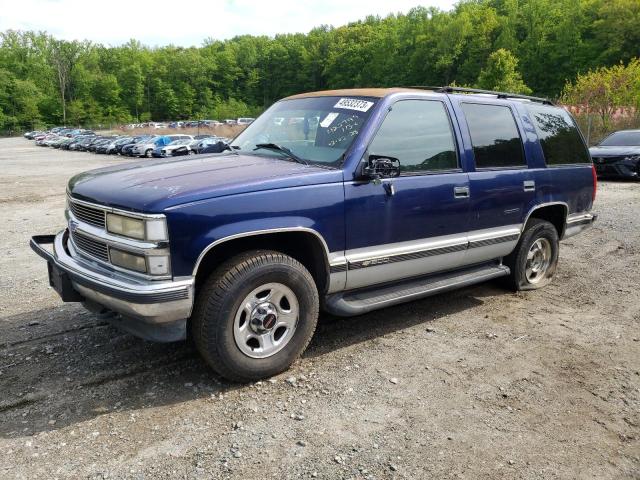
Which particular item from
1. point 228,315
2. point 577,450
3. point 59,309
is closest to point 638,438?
point 577,450

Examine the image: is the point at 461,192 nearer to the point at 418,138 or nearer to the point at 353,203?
the point at 418,138

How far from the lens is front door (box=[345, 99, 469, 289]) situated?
12.5 feet

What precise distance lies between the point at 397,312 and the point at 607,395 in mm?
1923

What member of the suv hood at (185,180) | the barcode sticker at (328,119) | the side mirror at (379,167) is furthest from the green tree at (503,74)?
the suv hood at (185,180)

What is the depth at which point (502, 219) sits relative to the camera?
16.0 ft

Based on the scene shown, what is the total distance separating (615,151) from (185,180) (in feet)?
47.7

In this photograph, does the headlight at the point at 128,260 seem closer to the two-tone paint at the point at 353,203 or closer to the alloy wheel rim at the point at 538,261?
the two-tone paint at the point at 353,203

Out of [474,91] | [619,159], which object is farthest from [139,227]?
[619,159]

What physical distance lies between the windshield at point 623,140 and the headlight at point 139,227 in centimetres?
1568

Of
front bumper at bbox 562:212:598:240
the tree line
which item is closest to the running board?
front bumper at bbox 562:212:598:240

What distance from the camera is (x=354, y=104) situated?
4168 mm

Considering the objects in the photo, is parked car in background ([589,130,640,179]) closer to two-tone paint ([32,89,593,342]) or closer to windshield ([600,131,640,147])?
windshield ([600,131,640,147])

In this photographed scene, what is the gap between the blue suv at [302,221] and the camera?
3.12 metres

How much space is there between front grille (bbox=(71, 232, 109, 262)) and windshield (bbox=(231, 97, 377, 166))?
1.49 metres
